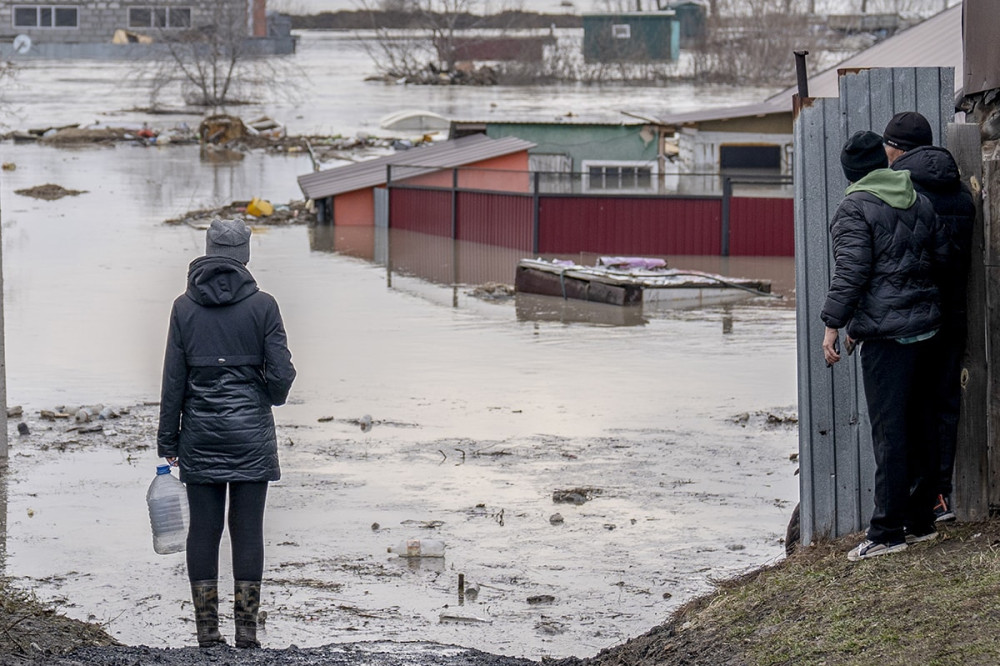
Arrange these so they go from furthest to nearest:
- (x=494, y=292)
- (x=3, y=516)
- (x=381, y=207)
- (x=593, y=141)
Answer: (x=593, y=141)
(x=381, y=207)
(x=494, y=292)
(x=3, y=516)

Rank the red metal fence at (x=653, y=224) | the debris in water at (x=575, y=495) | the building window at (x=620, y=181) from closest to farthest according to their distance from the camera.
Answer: the debris in water at (x=575, y=495) → the red metal fence at (x=653, y=224) → the building window at (x=620, y=181)

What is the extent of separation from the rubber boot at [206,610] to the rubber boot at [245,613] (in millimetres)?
88

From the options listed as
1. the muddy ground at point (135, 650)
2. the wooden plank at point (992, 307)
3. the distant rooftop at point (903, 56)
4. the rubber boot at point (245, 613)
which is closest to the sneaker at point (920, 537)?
the wooden plank at point (992, 307)

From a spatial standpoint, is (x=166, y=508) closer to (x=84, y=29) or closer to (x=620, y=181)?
(x=620, y=181)

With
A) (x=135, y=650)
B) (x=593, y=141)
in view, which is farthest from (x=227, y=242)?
(x=593, y=141)

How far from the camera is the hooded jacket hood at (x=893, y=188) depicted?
5273 millimetres

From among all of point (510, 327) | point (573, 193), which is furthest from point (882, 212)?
point (573, 193)

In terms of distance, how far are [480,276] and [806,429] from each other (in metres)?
14.4

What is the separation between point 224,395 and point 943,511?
113 inches

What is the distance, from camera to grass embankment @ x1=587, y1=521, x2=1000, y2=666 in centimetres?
444

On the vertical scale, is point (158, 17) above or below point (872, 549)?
above

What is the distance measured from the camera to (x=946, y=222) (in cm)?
534

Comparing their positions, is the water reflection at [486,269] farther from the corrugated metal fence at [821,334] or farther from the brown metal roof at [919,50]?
the corrugated metal fence at [821,334]

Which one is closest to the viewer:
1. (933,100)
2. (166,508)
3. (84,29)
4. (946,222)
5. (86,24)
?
(946,222)
